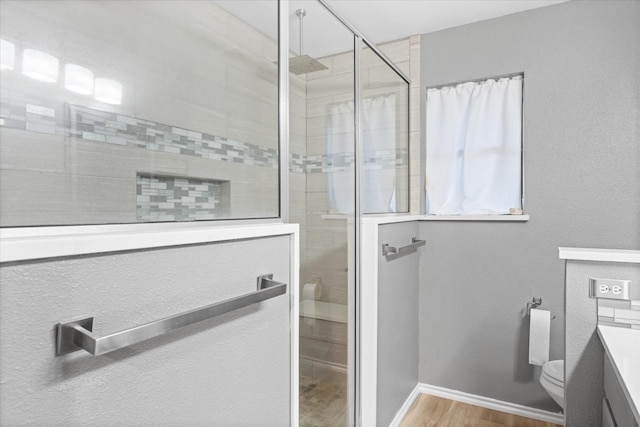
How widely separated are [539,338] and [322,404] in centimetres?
128

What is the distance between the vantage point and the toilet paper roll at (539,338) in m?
2.01

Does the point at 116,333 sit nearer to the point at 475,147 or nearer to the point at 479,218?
the point at 479,218

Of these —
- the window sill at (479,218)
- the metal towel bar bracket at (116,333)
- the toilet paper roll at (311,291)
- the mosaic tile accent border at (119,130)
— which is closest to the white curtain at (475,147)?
the window sill at (479,218)

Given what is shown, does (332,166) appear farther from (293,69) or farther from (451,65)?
(451,65)

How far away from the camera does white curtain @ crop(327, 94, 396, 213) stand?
161cm

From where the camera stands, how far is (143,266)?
74 cm

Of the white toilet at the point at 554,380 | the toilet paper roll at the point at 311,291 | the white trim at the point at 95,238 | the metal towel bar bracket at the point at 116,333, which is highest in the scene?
the white trim at the point at 95,238

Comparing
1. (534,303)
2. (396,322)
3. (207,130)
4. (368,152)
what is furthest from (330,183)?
(534,303)

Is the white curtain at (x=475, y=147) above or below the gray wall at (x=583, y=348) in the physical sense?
above

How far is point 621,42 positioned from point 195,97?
7.40 feet

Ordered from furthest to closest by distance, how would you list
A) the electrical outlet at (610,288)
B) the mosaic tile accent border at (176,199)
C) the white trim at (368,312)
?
the white trim at (368,312) < the electrical outlet at (610,288) < the mosaic tile accent border at (176,199)

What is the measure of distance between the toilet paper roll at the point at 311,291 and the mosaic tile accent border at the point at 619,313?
3.39 ft

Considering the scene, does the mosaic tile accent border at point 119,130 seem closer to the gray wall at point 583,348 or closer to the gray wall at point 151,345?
the gray wall at point 151,345

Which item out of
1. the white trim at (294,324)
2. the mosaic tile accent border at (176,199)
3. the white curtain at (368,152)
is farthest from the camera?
the white curtain at (368,152)
